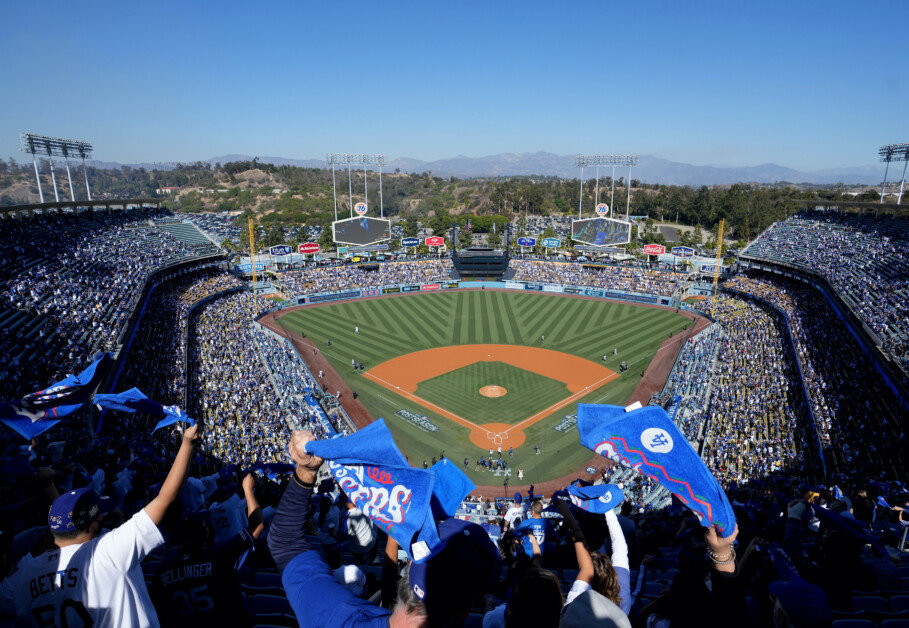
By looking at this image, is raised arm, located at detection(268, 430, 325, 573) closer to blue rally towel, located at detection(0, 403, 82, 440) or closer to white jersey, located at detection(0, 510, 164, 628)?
white jersey, located at detection(0, 510, 164, 628)

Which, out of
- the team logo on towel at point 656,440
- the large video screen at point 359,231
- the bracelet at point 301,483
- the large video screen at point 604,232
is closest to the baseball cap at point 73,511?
the bracelet at point 301,483

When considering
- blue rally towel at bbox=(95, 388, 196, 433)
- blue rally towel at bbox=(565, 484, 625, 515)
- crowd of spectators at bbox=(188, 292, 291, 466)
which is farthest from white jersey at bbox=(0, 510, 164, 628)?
crowd of spectators at bbox=(188, 292, 291, 466)

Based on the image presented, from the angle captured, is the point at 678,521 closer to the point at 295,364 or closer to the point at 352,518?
the point at 352,518

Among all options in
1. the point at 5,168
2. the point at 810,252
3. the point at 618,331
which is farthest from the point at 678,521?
the point at 5,168

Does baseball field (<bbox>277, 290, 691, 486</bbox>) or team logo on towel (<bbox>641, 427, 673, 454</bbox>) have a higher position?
team logo on towel (<bbox>641, 427, 673, 454</bbox>)

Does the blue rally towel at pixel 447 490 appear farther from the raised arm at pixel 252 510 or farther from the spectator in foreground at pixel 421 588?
the raised arm at pixel 252 510
